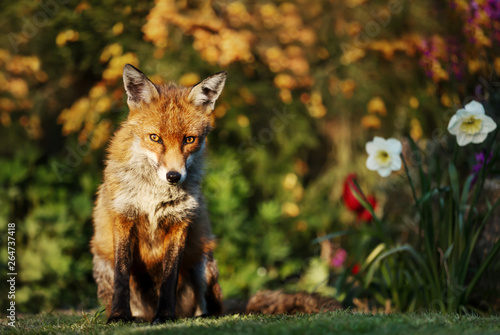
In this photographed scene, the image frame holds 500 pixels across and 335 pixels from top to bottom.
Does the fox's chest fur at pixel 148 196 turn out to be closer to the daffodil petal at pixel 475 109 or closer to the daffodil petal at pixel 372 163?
the daffodil petal at pixel 372 163

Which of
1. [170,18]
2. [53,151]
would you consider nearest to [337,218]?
[170,18]

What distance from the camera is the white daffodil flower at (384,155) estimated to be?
399cm

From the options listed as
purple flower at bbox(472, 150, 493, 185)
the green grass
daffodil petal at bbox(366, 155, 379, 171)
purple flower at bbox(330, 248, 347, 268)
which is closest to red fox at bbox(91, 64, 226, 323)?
the green grass

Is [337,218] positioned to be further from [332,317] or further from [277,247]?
[332,317]

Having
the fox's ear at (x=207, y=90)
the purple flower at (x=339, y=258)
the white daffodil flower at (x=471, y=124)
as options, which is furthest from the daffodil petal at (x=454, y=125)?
the purple flower at (x=339, y=258)

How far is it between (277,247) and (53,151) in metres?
3.79

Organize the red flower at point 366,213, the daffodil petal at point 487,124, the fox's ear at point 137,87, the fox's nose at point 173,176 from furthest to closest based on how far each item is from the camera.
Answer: the red flower at point 366,213 < the daffodil petal at point 487,124 < the fox's ear at point 137,87 < the fox's nose at point 173,176

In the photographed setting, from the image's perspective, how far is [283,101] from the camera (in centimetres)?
687

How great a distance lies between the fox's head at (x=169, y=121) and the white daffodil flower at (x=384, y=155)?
152 centimetres

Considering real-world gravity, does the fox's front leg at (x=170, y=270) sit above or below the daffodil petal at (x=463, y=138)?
below

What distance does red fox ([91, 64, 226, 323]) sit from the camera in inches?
120

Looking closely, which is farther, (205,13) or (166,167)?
(205,13)

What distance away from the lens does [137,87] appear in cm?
326

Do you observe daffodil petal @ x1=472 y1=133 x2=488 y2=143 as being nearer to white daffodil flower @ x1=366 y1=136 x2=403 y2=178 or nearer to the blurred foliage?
white daffodil flower @ x1=366 y1=136 x2=403 y2=178
